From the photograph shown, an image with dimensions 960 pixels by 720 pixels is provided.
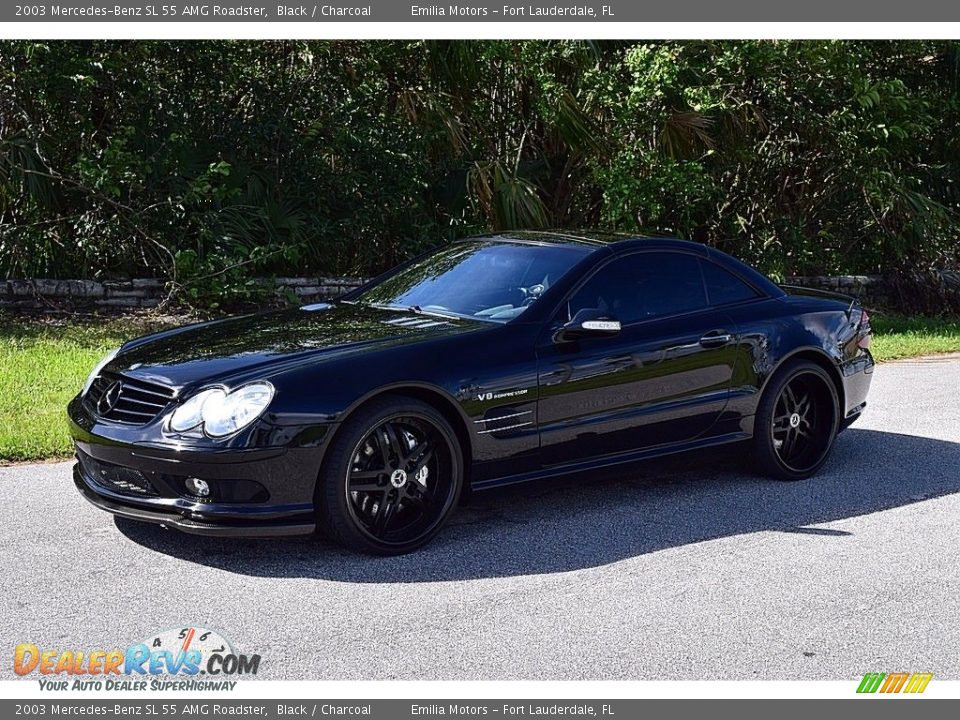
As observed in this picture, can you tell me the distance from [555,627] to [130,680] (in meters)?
1.65

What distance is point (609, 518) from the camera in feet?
22.5

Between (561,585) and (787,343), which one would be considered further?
(787,343)

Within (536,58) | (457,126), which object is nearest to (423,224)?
(457,126)

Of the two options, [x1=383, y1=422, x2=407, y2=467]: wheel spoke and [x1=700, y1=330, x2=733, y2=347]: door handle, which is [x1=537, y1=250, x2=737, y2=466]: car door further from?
[x1=383, y1=422, x2=407, y2=467]: wheel spoke

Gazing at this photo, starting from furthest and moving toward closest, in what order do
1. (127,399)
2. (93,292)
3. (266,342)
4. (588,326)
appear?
(93,292), (588,326), (266,342), (127,399)

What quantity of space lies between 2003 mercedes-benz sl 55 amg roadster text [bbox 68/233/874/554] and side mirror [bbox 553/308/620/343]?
0.04 ft

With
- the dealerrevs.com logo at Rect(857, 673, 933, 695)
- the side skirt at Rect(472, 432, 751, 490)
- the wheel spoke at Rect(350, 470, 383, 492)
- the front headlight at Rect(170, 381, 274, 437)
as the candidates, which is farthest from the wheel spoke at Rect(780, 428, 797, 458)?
the front headlight at Rect(170, 381, 274, 437)

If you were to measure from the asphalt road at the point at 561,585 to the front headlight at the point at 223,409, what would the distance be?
2.15 ft

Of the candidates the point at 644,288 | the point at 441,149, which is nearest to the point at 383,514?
the point at 644,288

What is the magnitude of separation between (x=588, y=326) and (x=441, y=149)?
28.8 ft

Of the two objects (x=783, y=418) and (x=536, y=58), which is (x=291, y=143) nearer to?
(x=536, y=58)

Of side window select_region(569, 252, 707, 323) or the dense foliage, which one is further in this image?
the dense foliage

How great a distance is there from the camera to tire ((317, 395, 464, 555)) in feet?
19.3

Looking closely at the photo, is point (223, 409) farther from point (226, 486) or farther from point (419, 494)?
point (419, 494)
